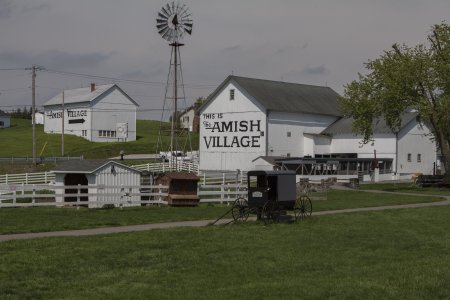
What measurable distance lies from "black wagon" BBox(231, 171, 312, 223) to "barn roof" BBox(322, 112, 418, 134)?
147ft

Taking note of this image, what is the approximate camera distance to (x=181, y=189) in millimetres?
33281

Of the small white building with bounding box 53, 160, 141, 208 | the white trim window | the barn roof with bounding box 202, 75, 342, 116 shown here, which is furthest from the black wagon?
the white trim window

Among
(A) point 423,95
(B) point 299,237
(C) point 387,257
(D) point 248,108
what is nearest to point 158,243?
(B) point 299,237

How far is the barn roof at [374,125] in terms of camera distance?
69.3m

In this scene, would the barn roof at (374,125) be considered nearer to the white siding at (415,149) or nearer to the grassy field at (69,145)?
the white siding at (415,149)

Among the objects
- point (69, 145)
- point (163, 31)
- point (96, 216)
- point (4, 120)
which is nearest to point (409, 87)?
point (163, 31)

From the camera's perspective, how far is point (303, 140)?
73000 millimetres

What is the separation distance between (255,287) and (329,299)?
5.16 ft

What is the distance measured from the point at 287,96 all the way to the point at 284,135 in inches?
238

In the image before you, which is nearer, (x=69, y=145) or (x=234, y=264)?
(x=234, y=264)

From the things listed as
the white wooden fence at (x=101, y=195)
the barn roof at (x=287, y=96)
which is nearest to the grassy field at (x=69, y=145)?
the barn roof at (x=287, y=96)

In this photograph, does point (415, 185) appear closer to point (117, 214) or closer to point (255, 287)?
point (117, 214)

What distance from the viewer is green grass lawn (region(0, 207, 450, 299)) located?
1148 centimetres

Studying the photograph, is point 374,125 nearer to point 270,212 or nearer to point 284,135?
point 284,135
